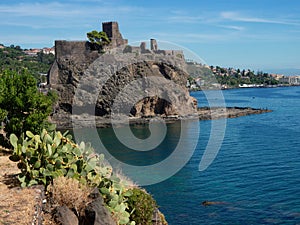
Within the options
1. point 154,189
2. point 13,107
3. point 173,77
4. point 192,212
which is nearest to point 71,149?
point 13,107

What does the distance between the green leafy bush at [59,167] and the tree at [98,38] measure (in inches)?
2098

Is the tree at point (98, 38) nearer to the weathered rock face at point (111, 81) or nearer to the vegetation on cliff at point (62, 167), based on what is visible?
the weathered rock face at point (111, 81)

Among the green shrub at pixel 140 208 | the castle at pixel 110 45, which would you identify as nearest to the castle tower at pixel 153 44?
the castle at pixel 110 45

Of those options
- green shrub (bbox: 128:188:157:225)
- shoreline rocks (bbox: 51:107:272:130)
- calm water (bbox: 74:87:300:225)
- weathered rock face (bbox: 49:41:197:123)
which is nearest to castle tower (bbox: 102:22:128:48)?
weathered rock face (bbox: 49:41:197:123)

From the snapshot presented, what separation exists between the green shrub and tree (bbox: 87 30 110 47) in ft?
173

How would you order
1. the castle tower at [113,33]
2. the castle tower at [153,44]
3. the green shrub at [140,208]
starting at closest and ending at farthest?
the green shrub at [140,208]
the castle tower at [113,33]
the castle tower at [153,44]

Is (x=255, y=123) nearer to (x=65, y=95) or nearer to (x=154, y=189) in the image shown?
(x=65, y=95)

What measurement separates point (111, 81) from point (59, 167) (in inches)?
2230

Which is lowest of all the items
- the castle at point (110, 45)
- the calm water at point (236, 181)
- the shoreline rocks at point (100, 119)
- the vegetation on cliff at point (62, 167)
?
the calm water at point (236, 181)

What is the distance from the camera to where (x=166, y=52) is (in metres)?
70.9

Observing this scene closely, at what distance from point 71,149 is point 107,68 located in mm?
54559

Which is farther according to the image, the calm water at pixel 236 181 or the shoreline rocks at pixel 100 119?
the shoreline rocks at pixel 100 119

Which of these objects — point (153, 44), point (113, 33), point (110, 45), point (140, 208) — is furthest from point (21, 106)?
point (153, 44)

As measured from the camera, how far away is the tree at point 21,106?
52.2ft
